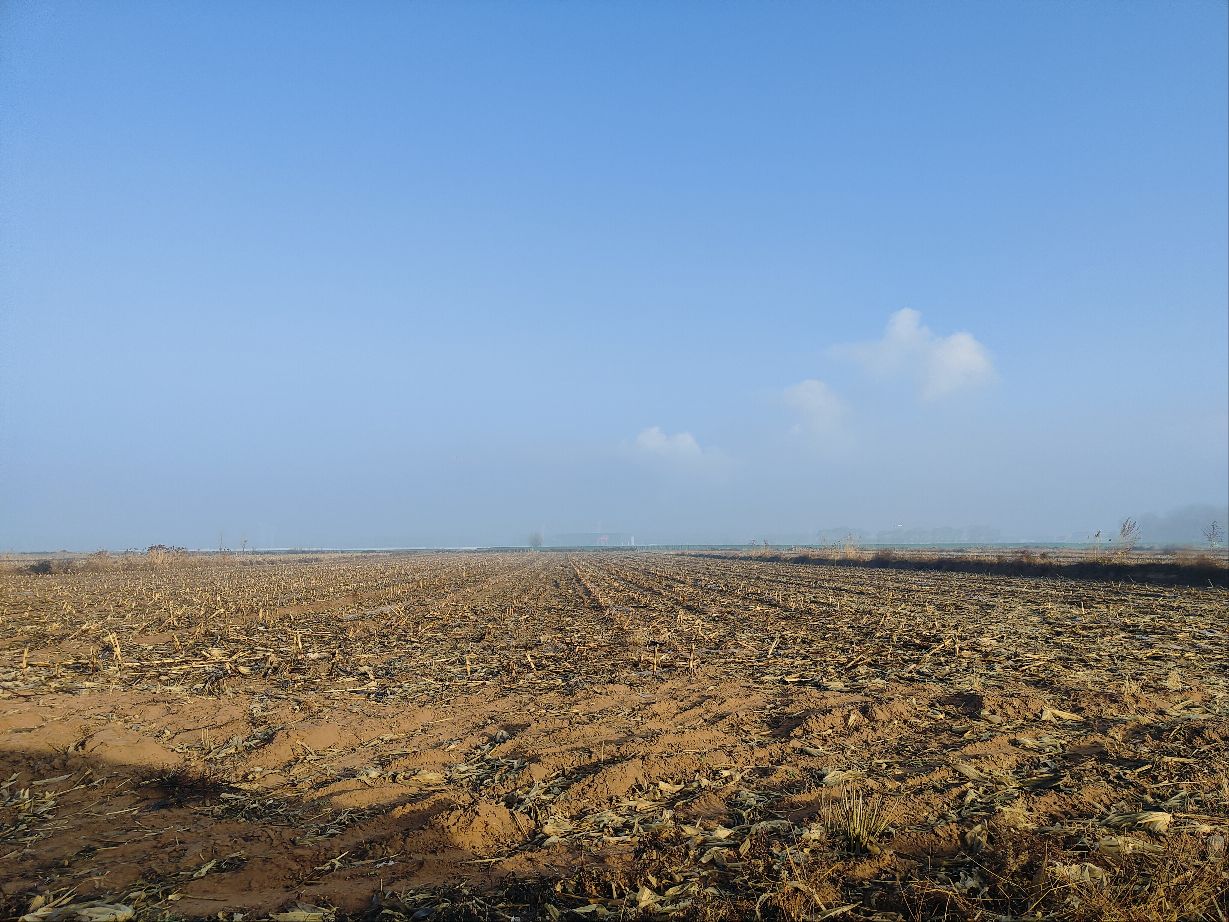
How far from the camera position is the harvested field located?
3506 millimetres

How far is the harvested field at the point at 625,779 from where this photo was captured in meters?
3.51

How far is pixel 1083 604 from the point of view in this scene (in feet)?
57.1

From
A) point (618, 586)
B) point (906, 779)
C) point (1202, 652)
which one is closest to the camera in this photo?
point (906, 779)

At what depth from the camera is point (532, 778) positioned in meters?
5.28

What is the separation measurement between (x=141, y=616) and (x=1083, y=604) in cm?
2495

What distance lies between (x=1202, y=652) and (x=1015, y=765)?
8045mm

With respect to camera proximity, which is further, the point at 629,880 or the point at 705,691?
the point at 705,691

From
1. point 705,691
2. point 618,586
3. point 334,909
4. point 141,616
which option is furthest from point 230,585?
point 334,909

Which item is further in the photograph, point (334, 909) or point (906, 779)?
point (906, 779)

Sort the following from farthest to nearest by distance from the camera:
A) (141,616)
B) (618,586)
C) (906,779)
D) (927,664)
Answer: (618,586) < (141,616) < (927,664) < (906,779)

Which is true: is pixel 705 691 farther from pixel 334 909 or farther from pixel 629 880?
pixel 334 909

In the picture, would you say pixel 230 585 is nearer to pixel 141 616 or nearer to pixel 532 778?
pixel 141 616

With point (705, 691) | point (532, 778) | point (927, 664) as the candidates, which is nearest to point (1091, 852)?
point (532, 778)

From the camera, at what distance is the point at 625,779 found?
515 centimetres
